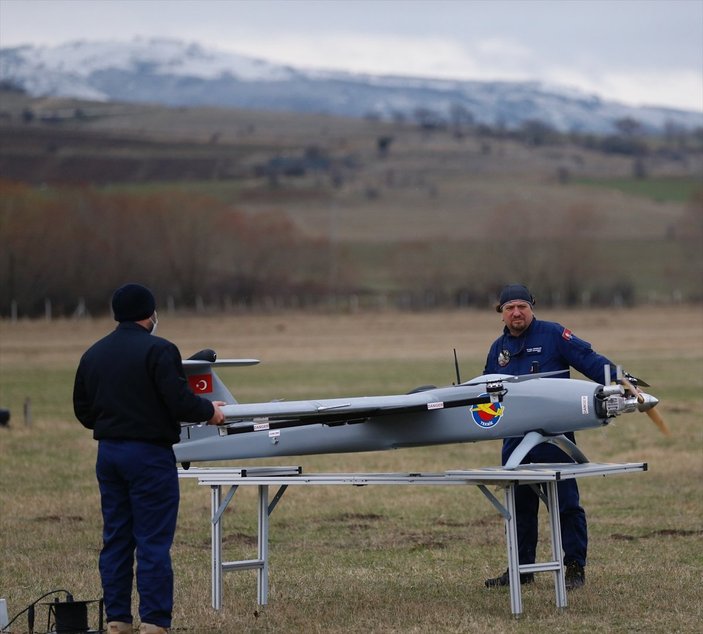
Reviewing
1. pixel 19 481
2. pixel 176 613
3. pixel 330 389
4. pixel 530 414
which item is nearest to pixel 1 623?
pixel 176 613

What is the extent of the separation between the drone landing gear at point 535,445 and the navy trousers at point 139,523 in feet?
8.37

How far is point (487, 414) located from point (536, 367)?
788 millimetres

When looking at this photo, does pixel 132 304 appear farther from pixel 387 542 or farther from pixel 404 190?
pixel 404 190

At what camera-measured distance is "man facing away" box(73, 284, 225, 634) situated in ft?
27.1

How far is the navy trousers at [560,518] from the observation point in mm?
10375

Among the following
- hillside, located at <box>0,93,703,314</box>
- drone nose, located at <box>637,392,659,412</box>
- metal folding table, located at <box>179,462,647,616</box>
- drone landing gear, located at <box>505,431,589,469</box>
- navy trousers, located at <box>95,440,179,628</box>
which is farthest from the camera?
hillside, located at <box>0,93,703,314</box>

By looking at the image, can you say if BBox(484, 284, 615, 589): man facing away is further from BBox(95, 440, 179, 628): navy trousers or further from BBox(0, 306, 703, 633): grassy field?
BBox(95, 440, 179, 628): navy trousers

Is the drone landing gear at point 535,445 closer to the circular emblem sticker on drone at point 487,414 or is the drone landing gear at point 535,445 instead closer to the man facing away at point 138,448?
the circular emblem sticker on drone at point 487,414

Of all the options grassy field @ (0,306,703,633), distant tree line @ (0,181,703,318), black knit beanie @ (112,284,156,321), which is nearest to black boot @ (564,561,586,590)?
grassy field @ (0,306,703,633)

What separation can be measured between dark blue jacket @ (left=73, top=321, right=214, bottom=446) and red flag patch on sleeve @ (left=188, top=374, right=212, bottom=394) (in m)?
1.64

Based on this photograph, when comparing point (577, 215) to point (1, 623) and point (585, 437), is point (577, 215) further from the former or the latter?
point (1, 623)

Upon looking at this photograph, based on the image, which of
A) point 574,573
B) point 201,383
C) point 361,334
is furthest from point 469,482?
point 361,334

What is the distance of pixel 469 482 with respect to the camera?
9117mm

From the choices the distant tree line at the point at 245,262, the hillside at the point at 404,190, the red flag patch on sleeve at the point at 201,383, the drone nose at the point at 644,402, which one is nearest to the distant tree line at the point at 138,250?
the distant tree line at the point at 245,262
